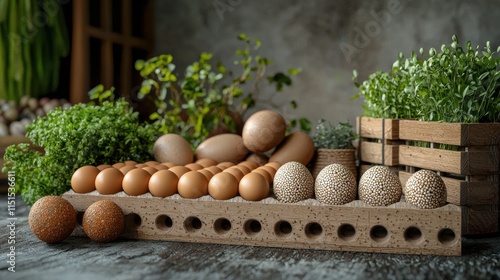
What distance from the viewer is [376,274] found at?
124 centimetres

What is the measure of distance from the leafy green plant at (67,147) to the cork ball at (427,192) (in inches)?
39.8

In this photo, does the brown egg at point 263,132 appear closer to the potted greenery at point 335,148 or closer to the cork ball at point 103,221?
the potted greenery at point 335,148

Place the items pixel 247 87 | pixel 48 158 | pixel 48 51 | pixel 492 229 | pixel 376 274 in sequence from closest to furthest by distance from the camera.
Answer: pixel 376 274 → pixel 492 229 → pixel 48 158 → pixel 48 51 → pixel 247 87

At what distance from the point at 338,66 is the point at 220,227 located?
157 centimetres

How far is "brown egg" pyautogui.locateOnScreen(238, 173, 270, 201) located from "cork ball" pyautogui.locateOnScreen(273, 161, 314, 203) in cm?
3

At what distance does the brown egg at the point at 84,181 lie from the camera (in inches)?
63.9

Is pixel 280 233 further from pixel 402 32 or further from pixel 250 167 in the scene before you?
Result: pixel 402 32

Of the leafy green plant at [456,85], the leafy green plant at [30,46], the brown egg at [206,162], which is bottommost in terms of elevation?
the brown egg at [206,162]

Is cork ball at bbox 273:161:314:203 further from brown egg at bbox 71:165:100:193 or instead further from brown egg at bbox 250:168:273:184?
brown egg at bbox 71:165:100:193

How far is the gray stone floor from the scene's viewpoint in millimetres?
1240

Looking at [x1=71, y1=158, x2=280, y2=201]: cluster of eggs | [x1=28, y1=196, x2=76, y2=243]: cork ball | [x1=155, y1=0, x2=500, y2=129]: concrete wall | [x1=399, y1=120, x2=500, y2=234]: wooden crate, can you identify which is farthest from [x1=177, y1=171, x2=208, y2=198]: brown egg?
[x1=155, y1=0, x2=500, y2=129]: concrete wall

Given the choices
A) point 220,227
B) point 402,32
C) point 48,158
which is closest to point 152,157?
point 48,158

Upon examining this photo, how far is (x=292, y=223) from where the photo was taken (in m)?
1.48

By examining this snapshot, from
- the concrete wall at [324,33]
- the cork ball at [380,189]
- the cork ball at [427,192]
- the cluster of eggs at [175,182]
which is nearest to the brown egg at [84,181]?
the cluster of eggs at [175,182]
